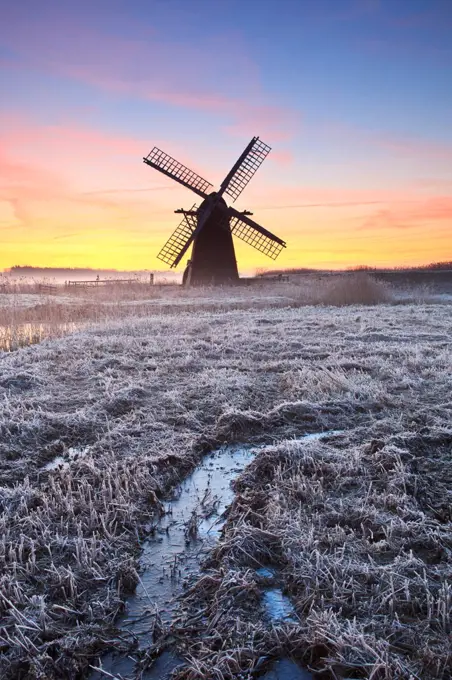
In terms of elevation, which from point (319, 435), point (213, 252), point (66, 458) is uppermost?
point (213, 252)

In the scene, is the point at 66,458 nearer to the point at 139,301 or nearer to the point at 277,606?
the point at 277,606

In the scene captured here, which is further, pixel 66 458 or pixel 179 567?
pixel 66 458

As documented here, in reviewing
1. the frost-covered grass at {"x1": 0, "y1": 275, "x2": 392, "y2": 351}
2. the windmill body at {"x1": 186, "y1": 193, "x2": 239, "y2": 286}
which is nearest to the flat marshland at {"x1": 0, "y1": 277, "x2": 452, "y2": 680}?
the frost-covered grass at {"x1": 0, "y1": 275, "x2": 392, "y2": 351}

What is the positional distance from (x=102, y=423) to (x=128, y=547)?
2.83 meters

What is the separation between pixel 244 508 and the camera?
3918 mm

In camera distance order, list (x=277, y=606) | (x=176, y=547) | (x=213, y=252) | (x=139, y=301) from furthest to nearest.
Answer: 1. (x=213, y=252)
2. (x=139, y=301)
3. (x=176, y=547)
4. (x=277, y=606)

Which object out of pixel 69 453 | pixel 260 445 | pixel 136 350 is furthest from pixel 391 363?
pixel 69 453

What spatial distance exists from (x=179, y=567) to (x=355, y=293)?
21321mm

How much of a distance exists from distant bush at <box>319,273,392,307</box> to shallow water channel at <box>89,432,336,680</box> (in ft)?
61.2

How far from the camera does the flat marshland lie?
253cm

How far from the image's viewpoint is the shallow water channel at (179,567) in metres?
2.48

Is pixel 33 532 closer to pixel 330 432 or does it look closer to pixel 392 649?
pixel 392 649

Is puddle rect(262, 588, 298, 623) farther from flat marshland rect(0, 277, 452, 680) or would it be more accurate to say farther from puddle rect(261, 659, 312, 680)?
puddle rect(261, 659, 312, 680)

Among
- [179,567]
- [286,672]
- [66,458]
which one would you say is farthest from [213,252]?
[286,672]
